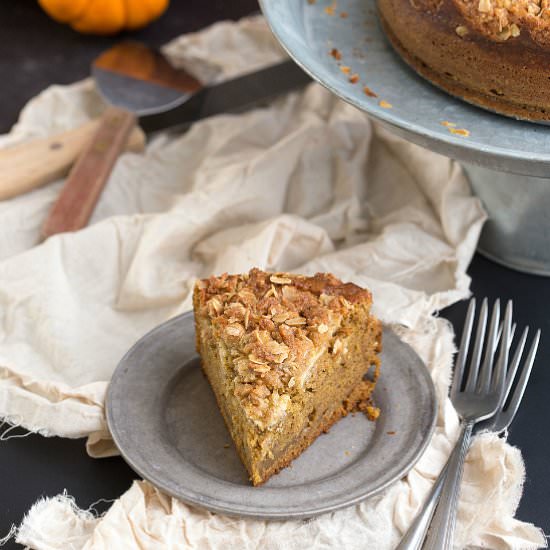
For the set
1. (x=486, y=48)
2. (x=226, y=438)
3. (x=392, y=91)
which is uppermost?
(x=486, y=48)

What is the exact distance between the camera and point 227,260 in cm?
180

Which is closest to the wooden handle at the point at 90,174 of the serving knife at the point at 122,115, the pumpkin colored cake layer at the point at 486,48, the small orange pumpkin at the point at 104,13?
the serving knife at the point at 122,115

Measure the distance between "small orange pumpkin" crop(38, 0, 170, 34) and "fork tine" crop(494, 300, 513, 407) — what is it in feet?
4.53

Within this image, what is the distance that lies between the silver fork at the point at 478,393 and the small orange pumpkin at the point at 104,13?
132 centimetres

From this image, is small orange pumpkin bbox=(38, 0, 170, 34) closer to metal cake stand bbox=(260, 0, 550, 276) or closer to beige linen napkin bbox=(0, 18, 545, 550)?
beige linen napkin bbox=(0, 18, 545, 550)

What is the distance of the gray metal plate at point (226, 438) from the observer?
4.38 feet

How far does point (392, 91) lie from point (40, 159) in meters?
0.85

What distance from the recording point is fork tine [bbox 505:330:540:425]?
1.55 meters

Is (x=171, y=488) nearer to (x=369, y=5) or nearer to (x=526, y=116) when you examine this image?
(x=526, y=116)

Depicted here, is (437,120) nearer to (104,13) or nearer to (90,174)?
(90,174)

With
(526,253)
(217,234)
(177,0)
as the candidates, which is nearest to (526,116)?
(526,253)

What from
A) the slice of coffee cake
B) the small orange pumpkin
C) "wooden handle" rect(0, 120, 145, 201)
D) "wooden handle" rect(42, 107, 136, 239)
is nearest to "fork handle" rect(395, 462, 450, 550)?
Result: the slice of coffee cake

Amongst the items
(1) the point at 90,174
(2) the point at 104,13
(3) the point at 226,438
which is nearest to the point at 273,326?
(3) the point at 226,438

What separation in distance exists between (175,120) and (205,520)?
1.18 m
